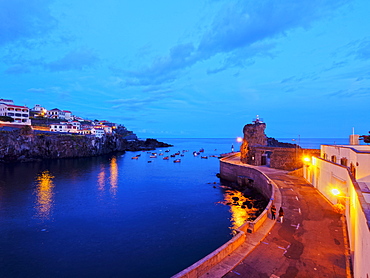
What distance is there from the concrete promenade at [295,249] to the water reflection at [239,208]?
7202 millimetres

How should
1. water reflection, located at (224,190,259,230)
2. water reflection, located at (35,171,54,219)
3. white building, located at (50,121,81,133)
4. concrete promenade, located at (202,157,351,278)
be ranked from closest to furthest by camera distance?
concrete promenade, located at (202,157,351,278), water reflection, located at (224,190,259,230), water reflection, located at (35,171,54,219), white building, located at (50,121,81,133)

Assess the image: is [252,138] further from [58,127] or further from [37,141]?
[58,127]

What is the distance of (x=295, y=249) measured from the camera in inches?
437

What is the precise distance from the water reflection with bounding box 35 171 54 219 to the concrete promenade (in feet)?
80.2

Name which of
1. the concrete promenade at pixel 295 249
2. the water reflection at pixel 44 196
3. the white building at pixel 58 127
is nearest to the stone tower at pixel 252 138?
the concrete promenade at pixel 295 249

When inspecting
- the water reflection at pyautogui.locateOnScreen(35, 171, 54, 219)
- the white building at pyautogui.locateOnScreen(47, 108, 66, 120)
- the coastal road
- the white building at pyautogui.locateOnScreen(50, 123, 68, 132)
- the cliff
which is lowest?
the water reflection at pyautogui.locateOnScreen(35, 171, 54, 219)

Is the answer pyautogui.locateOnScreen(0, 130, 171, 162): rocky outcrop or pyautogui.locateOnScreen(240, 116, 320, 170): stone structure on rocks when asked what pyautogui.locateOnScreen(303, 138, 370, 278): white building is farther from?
pyautogui.locateOnScreen(0, 130, 171, 162): rocky outcrop

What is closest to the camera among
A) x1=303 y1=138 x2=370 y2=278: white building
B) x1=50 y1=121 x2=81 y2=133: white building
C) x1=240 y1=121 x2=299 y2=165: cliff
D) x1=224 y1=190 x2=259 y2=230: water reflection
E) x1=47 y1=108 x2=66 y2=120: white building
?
x1=303 y1=138 x2=370 y2=278: white building

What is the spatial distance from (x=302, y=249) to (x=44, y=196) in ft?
120

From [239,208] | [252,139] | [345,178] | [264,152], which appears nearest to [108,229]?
[239,208]

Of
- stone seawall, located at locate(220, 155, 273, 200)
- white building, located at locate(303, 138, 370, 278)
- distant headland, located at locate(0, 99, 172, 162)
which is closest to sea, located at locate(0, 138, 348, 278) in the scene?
stone seawall, located at locate(220, 155, 273, 200)

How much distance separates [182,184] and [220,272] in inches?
1373

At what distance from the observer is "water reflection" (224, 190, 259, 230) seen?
2323 centimetres

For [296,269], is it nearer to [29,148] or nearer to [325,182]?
[325,182]
